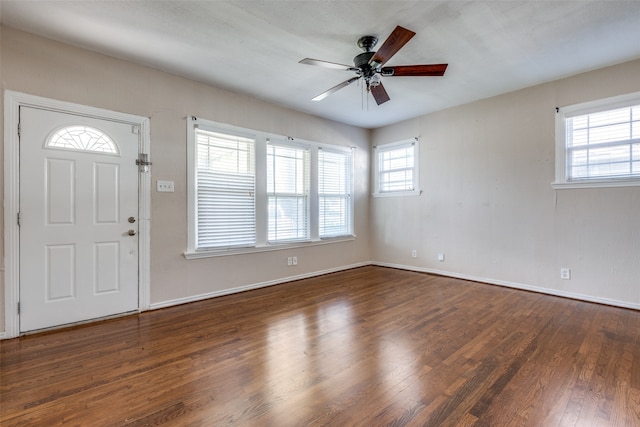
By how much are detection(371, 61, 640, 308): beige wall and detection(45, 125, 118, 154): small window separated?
4.47m

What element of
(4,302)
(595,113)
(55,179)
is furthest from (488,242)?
(4,302)

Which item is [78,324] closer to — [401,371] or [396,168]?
[401,371]

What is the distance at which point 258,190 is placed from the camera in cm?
428

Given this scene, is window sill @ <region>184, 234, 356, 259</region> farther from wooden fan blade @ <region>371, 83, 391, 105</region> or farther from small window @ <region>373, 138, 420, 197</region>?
wooden fan blade @ <region>371, 83, 391, 105</region>

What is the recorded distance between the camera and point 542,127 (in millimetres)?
3895

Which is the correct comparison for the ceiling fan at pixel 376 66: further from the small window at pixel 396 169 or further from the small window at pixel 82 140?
the small window at pixel 396 169

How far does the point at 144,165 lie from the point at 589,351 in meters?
4.52

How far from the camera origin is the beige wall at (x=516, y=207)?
3412 millimetres

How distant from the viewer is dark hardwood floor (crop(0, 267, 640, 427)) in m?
1.65

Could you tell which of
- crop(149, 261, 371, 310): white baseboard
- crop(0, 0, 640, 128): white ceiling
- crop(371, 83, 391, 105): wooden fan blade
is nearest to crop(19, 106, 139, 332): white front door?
crop(149, 261, 371, 310): white baseboard

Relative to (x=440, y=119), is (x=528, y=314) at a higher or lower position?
lower

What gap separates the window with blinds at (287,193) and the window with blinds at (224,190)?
0.32 m

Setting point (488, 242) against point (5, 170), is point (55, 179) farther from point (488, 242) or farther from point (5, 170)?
point (488, 242)

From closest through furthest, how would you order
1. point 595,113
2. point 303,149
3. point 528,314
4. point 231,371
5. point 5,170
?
point 231,371 < point 5,170 < point 528,314 < point 595,113 < point 303,149
